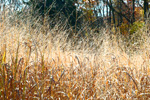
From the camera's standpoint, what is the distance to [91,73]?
2.03 m

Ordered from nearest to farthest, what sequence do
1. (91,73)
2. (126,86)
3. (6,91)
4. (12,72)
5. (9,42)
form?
(6,91)
(12,72)
(126,86)
(9,42)
(91,73)

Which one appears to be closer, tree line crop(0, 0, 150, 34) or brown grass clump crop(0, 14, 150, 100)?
brown grass clump crop(0, 14, 150, 100)

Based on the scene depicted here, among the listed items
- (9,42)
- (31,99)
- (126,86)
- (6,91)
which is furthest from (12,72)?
(126,86)

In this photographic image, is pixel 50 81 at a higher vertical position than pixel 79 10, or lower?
lower

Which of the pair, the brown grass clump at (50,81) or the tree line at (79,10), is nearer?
the brown grass clump at (50,81)

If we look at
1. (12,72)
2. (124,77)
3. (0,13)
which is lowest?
(124,77)

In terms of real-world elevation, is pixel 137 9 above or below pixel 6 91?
above

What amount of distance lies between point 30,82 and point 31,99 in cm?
17

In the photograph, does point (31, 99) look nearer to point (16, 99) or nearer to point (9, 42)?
point (16, 99)

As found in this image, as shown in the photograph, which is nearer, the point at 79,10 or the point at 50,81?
the point at 50,81

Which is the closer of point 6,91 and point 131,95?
point 6,91

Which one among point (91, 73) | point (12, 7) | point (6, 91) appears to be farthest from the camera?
point (12, 7)

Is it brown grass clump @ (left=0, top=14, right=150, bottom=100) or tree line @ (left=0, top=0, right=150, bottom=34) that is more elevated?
tree line @ (left=0, top=0, right=150, bottom=34)

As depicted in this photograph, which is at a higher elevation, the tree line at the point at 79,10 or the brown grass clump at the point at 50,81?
the tree line at the point at 79,10
